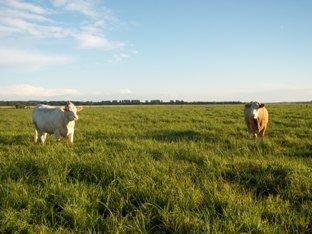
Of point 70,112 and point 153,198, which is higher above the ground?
point 70,112

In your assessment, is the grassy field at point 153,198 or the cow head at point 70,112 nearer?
the grassy field at point 153,198

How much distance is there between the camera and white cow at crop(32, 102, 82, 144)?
371 inches

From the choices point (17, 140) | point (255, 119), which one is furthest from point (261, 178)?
point (17, 140)

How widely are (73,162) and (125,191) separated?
1647 mm

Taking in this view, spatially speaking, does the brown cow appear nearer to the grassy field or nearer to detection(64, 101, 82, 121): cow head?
the grassy field

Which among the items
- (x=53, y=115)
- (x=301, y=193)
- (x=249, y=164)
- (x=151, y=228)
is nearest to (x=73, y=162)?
(x=151, y=228)

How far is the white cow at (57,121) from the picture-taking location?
9.41 metres

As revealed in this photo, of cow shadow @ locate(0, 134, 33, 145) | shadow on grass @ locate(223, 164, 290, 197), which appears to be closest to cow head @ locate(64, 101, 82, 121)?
cow shadow @ locate(0, 134, 33, 145)

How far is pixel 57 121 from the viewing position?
9.65 meters

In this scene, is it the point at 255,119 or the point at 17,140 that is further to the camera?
the point at 255,119

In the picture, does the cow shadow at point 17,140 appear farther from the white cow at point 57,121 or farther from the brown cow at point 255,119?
the brown cow at point 255,119

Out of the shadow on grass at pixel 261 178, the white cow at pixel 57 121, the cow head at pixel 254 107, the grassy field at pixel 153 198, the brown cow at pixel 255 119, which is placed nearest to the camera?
the grassy field at pixel 153 198

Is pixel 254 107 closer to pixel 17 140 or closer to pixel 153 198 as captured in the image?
pixel 153 198

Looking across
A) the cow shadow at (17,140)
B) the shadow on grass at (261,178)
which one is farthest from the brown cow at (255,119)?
the cow shadow at (17,140)
